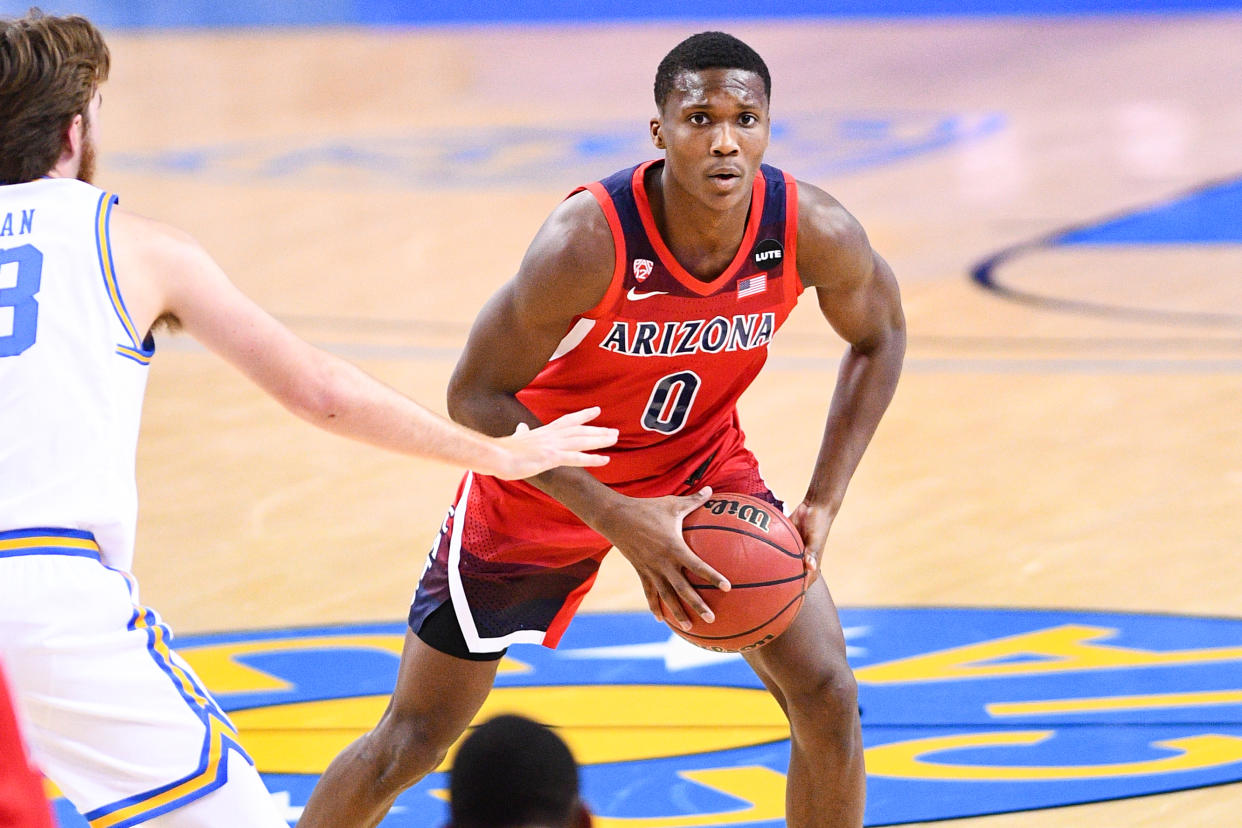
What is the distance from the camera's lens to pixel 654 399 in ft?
12.1

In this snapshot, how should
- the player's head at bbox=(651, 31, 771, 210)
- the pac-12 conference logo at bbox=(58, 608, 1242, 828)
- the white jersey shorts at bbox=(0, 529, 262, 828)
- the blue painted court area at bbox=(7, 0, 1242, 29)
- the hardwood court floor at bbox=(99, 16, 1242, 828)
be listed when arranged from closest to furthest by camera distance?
the white jersey shorts at bbox=(0, 529, 262, 828)
the player's head at bbox=(651, 31, 771, 210)
the pac-12 conference logo at bbox=(58, 608, 1242, 828)
the hardwood court floor at bbox=(99, 16, 1242, 828)
the blue painted court area at bbox=(7, 0, 1242, 29)

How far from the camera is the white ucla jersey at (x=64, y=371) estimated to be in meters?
2.47

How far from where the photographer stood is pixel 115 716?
7.98 feet

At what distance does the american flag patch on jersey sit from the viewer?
3559 millimetres

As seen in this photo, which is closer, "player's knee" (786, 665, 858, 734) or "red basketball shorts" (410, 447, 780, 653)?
"player's knee" (786, 665, 858, 734)

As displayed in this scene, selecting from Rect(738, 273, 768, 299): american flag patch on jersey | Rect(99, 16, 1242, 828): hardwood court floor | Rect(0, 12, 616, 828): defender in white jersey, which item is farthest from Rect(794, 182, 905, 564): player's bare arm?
Rect(0, 12, 616, 828): defender in white jersey

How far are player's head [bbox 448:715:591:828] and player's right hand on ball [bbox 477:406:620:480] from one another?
0.47 meters

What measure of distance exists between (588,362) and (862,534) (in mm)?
3071

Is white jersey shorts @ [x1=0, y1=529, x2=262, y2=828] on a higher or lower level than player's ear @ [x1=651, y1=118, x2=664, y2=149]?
lower

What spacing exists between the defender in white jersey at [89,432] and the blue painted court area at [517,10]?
20.6 meters

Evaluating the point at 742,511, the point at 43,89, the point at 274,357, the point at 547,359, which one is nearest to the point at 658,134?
the point at 547,359

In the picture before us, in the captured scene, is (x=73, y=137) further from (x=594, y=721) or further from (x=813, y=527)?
(x=594, y=721)

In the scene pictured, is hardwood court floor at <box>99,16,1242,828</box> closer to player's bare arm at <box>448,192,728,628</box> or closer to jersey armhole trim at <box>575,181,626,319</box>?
player's bare arm at <box>448,192,728,628</box>

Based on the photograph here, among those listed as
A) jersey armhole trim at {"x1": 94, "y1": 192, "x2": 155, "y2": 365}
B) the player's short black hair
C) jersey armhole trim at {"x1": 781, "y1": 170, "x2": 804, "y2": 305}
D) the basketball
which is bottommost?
the basketball
